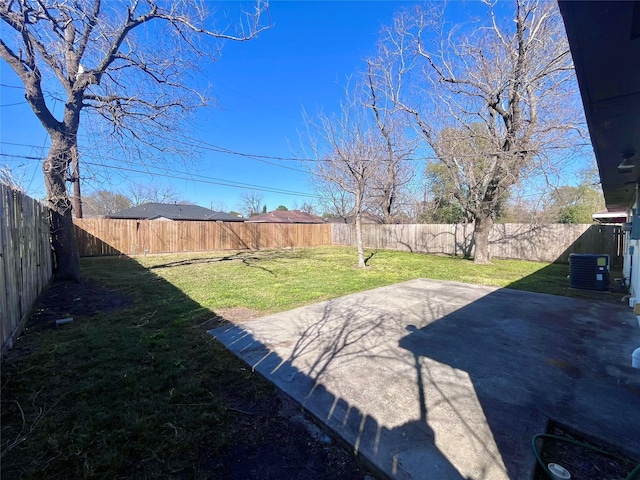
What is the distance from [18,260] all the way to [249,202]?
4558cm

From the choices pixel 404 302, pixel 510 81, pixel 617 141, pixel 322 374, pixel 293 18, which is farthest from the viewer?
pixel 510 81

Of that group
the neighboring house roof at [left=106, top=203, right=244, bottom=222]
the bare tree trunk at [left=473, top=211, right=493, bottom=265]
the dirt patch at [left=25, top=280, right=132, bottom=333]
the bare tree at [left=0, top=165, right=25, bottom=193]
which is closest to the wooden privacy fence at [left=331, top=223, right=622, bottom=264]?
the bare tree trunk at [left=473, top=211, right=493, bottom=265]

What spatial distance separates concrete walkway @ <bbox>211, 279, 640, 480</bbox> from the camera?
5.43 ft

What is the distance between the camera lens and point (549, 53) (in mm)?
8117

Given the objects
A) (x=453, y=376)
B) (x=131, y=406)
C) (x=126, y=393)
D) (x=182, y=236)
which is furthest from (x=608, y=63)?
(x=182, y=236)

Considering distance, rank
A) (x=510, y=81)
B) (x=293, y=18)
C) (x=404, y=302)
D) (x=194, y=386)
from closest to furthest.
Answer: (x=194, y=386)
(x=404, y=302)
(x=293, y=18)
(x=510, y=81)

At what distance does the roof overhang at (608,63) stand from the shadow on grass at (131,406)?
249 centimetres

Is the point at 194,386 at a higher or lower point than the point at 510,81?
lower

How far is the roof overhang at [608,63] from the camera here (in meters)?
1.25

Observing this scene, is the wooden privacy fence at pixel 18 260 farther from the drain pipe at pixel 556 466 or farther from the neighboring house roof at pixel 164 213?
the neighboring house roof at pixel 164 213

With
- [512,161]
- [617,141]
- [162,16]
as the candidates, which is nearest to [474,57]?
[512,161]

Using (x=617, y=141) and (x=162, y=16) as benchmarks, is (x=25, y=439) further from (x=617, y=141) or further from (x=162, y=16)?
(x=162, y=16)

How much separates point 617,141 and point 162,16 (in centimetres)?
775

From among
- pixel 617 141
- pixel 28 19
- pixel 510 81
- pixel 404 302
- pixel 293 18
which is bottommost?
pixel 404 302
